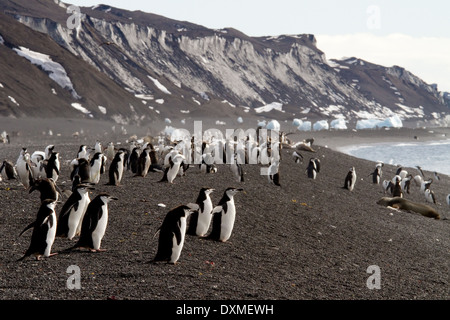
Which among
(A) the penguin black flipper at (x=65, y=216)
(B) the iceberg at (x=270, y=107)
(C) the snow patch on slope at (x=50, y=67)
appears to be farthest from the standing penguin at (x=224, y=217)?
(B) the iceberg at (x=270, y=107)

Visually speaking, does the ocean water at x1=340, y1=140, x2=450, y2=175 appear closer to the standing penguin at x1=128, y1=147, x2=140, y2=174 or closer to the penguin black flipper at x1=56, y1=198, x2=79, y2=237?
the standing penguin at x1=128, y1=147, x2=140, y2=174

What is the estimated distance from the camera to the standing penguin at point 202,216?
11.1m

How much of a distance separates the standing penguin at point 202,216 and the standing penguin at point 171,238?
167cm

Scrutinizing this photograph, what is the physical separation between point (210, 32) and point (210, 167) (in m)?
143

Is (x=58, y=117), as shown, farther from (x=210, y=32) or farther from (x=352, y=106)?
(x=352, y=106)

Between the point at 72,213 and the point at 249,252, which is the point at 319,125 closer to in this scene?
the point at 249,252

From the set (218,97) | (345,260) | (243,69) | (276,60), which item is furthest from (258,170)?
(276,60)

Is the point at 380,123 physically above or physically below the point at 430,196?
above

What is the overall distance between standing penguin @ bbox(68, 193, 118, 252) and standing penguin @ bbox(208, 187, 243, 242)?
235 centimetres

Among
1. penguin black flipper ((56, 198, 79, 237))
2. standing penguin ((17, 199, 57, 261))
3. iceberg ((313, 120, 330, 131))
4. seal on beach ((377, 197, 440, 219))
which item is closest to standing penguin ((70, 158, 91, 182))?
penguin black flipper ((56, 198, 79, 237))

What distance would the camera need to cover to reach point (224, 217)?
437 inches

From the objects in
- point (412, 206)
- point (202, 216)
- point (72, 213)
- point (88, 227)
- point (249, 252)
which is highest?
point (72, 213)

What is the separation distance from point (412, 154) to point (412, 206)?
50570mm

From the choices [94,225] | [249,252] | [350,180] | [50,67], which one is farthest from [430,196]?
[50,67]
